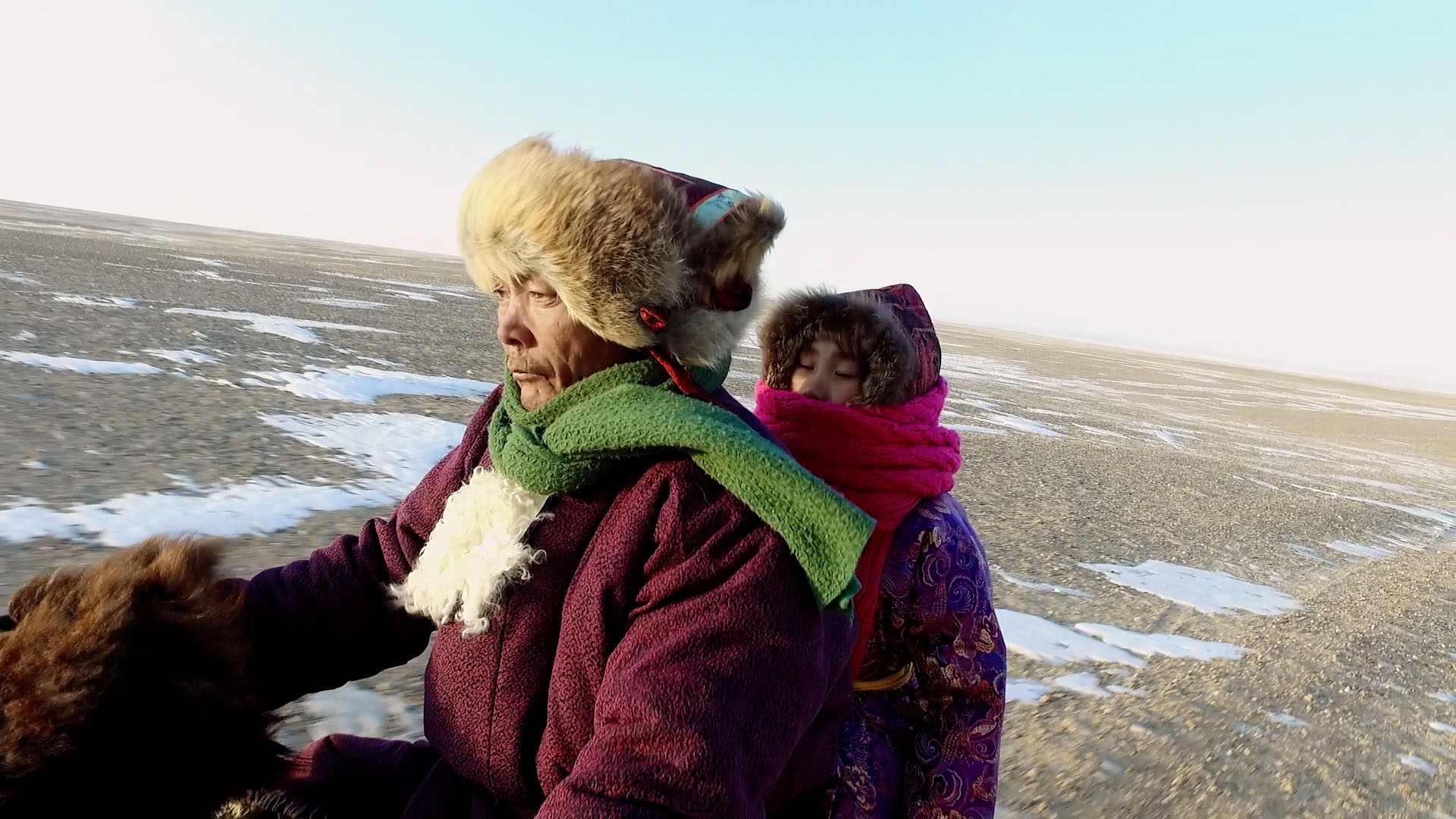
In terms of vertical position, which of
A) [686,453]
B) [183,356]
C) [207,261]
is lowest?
[183,356]

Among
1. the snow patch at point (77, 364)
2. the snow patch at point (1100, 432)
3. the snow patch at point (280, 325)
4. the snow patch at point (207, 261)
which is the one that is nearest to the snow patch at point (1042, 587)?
the snow patch at point (77, 364)

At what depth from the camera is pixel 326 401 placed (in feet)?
25.3

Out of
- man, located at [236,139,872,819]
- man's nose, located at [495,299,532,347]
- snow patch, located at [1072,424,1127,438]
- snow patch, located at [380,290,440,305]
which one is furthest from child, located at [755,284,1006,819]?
snow patch, located at [380,290,440,305]

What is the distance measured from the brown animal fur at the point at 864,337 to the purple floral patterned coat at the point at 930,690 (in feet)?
1.07

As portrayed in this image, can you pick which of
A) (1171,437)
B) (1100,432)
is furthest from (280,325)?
(1171,437)

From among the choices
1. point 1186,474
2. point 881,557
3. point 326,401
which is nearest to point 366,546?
point 881,557

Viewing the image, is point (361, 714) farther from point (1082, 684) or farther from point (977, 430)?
point (977, 430)

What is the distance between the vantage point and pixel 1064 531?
284 inches

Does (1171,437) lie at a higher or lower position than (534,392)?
lower

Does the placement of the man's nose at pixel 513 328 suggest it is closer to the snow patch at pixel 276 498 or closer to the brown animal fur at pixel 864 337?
the brown animal fur at pixel 864 337

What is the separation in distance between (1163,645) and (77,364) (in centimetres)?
848

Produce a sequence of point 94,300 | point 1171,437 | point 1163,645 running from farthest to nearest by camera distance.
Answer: point 1171,437 < point 94,300 < point 1163,645

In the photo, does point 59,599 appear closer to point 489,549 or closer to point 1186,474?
point 489,549

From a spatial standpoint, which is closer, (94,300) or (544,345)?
(544,345)
